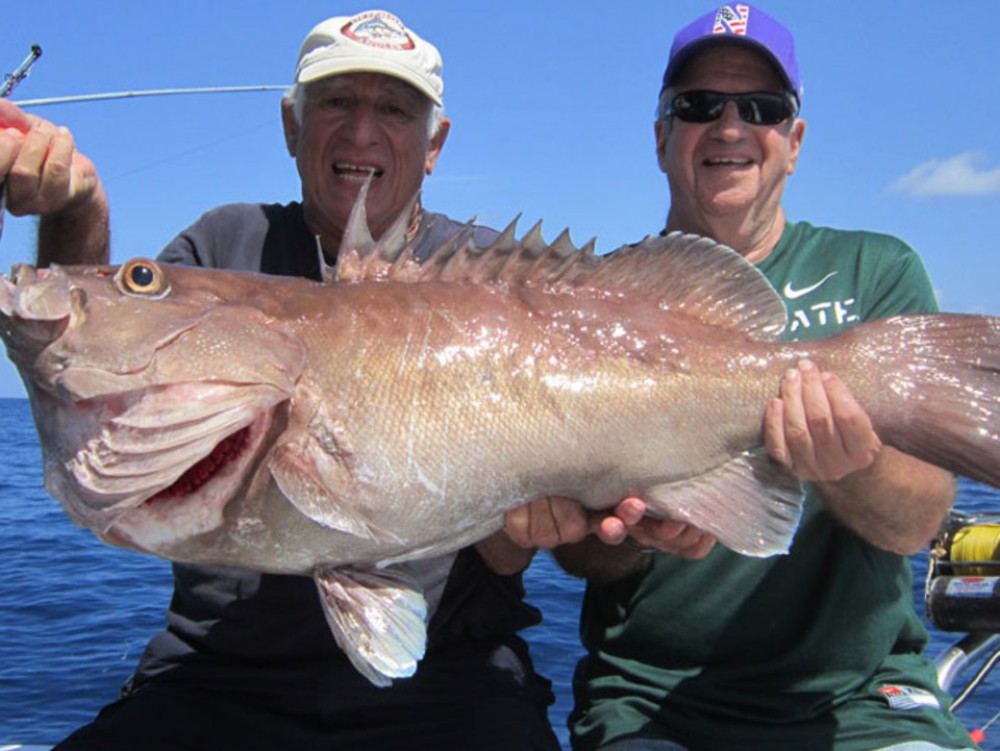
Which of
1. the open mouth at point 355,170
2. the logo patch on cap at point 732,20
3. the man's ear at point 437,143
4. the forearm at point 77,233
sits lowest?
the forearm at point 77,233

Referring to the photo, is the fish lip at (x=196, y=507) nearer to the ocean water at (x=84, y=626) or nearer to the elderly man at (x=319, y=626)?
the elderly man at (x=319, y=626)

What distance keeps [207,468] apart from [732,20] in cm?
278

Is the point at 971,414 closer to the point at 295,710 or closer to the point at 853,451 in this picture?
the point at 853,451

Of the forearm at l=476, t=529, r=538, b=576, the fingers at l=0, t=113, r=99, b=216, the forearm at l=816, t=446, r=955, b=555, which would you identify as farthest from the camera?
the forearm at l=476, t=529, r=538, b=576

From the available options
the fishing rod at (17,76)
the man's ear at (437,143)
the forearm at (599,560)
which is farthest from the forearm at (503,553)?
the fishing rod at (17,76)

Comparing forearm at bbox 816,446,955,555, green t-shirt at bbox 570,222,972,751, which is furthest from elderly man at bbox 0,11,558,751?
forearm at bbox 816,446,955,555

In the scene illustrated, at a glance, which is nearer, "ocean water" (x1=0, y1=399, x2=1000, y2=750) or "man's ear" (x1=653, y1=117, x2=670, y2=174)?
"man's ear" (x1=653, y1=117, x2=670, y2=174)

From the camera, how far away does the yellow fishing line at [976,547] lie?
4.44 m

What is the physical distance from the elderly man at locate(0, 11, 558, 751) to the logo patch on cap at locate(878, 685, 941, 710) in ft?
3.97

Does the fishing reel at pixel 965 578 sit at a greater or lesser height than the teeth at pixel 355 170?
lesser

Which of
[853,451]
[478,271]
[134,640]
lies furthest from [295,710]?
[134,640]

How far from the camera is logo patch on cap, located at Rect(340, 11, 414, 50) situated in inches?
149

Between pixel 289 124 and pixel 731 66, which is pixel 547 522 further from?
pixel 289 124

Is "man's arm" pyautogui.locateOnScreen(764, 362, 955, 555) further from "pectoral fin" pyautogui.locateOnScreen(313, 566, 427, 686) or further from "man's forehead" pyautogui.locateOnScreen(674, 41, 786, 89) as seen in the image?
"man's forehead" pyautogui.locateOnScreen(674, 41, 786, 89)
